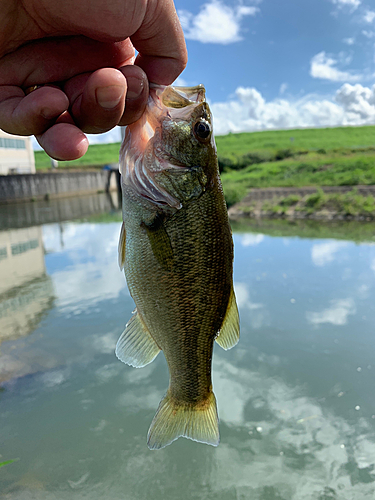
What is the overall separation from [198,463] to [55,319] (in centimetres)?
543

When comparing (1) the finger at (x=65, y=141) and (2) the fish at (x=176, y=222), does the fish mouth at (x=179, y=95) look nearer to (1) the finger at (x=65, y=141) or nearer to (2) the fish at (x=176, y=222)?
(2) the fish at (x=176, y=222)

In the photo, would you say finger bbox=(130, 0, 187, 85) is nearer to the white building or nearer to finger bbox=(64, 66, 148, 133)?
finger bbox=(64, 66, 148, 133)

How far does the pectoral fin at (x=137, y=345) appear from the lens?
209 cm

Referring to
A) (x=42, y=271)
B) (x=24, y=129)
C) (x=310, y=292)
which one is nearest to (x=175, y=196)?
(x=24, y=129)

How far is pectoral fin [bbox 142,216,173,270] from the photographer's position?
1901 mm

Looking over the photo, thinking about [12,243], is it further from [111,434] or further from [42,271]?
[111,434]

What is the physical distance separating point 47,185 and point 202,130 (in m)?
35.1

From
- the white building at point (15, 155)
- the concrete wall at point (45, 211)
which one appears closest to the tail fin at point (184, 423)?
the concrete wall at point (45, 211)

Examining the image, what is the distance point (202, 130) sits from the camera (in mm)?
1848

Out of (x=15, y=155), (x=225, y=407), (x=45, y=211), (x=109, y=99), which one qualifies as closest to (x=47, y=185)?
(x=45, y=211)

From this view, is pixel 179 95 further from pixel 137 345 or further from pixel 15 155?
pixel 15 155

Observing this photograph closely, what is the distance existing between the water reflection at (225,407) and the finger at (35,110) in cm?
459

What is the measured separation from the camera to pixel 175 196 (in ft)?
6.25

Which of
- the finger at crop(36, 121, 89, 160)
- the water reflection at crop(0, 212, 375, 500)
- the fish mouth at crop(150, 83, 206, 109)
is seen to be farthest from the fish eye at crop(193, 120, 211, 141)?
the water reflection at crop(0, 212, 375, 500)
